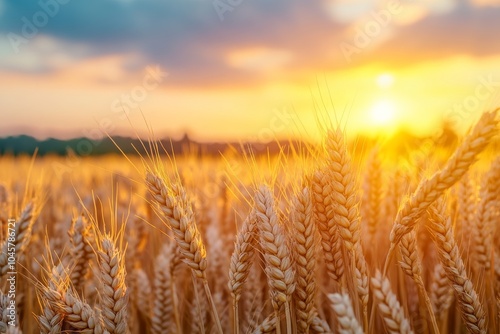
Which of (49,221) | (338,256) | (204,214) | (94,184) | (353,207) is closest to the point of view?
(353,207)

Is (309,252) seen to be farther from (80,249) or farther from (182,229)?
(80,249)

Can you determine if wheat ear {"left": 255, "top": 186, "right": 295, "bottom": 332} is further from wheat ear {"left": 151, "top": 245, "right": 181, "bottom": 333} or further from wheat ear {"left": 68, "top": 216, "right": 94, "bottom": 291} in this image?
wheat ear {"left": 68, "top": 216, "right": 94, "bottom": 291}

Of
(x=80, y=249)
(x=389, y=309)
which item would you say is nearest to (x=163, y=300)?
(x=80, y=249)

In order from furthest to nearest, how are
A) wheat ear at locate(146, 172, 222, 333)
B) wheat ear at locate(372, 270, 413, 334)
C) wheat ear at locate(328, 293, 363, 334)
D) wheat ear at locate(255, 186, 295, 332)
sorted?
wheat ear at locate(146, 172, 222, 333) → wheat ear at locate(255, 186, 295, 332) → wheat ear at locate(372, 270, 413, 334) → wheat ear at locate(328, 293, 363, 334)

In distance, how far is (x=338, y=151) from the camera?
196cm

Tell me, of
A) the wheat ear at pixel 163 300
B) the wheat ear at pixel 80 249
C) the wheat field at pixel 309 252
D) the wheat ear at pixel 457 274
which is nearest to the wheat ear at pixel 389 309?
the wheat field at pixel 309 252

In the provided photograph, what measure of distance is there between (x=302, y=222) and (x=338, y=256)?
0.24 m

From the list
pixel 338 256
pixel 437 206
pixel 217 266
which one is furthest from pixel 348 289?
pixel 217 266

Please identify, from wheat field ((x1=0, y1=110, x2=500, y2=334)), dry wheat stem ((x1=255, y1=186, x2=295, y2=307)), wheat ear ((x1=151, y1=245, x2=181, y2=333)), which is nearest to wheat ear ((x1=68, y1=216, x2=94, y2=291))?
wheat field ((x1=0, y1=110, x2=500, y2=334))

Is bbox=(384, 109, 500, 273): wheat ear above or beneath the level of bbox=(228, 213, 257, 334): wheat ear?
above

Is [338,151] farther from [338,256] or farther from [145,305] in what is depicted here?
[145,305]

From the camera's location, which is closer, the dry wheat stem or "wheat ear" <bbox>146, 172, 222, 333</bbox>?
the dry wheat stem

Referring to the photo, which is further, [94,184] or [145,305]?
[94,184]

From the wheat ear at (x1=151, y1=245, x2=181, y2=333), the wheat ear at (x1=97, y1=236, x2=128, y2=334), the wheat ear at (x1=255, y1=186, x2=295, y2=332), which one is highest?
the wheat ear at (x1=255, y1=186, x2=295, y2=332)
